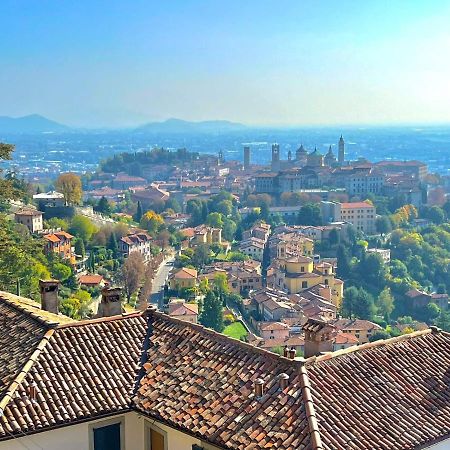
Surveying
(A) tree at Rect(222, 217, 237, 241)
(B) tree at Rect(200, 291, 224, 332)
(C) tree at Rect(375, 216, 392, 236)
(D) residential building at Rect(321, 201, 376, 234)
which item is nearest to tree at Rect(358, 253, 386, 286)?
(A) tree at Rect(222, 217, 237, 241)

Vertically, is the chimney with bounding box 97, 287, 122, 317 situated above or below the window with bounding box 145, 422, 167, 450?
above

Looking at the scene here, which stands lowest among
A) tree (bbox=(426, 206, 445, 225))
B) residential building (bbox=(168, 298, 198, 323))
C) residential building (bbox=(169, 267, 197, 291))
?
tree (bbox=(426, 206, 445, 225))

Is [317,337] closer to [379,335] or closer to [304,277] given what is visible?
[379,335]

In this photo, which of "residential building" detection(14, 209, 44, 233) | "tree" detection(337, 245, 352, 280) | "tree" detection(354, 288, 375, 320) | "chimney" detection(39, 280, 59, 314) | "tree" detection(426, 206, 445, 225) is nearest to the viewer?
"chimney" detection(39, 280, 59, 314)

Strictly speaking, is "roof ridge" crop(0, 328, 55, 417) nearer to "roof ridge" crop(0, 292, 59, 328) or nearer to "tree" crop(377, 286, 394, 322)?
"roof ridge" crop(0, 292, 59, 328)

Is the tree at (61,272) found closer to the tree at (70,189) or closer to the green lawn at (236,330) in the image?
the green lawn at (236,330)

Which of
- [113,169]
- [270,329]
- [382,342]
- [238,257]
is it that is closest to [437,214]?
[238,257]

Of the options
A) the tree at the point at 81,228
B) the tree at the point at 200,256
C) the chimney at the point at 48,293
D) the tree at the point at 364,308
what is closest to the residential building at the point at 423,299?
the tree at the point at 364,308
